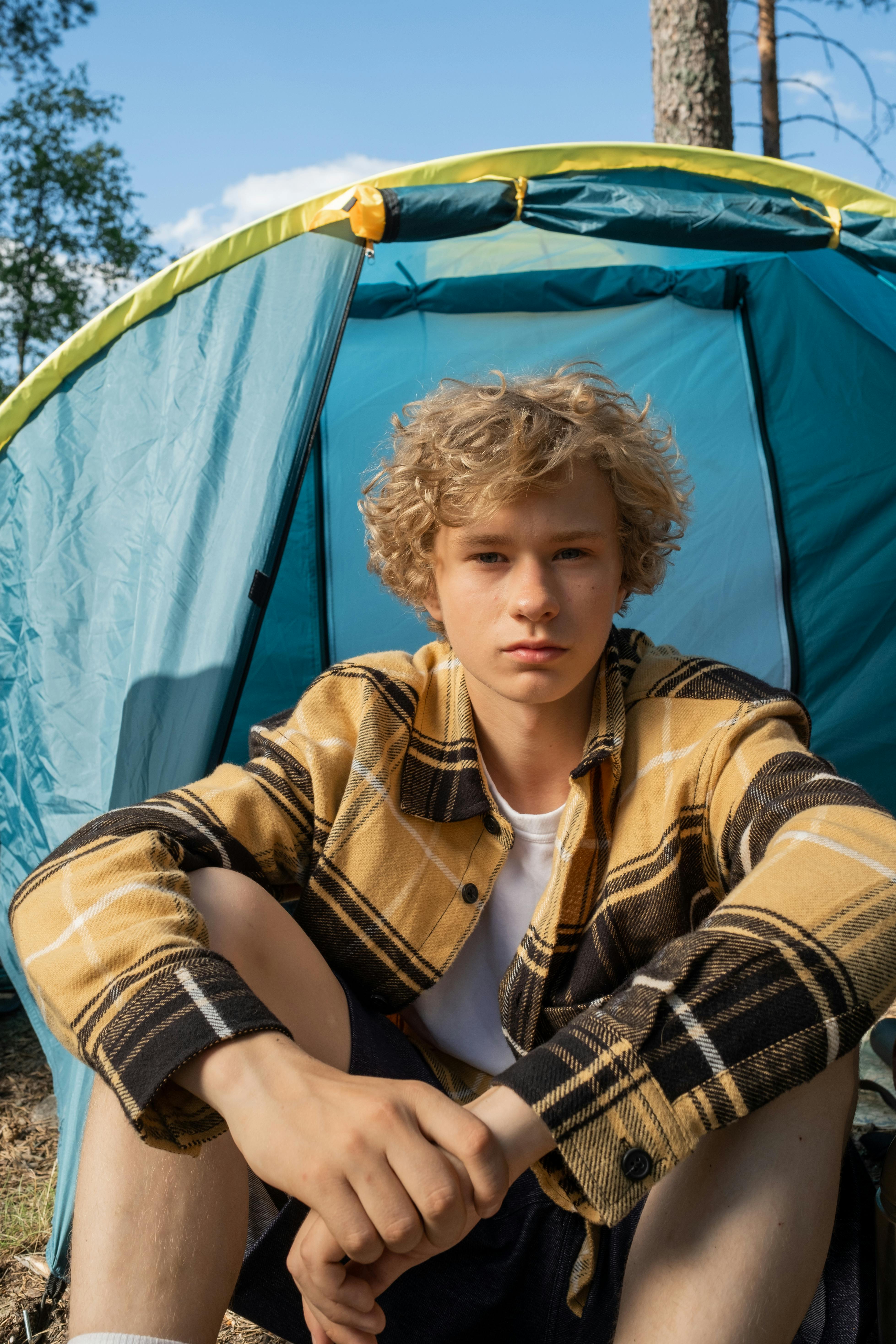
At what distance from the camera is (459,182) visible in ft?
5.73

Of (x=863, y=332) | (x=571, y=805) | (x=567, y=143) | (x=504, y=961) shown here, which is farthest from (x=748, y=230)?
(x=504, y=961)

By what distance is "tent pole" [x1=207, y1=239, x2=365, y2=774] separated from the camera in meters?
1.69

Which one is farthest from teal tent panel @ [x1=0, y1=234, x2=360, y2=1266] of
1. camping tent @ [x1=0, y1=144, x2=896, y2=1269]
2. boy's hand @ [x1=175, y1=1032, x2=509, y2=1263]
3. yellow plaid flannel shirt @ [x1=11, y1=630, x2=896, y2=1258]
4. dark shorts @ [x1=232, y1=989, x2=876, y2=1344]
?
boy's hand @ [x1=175, y1=1032, x2=509, y2=1263]

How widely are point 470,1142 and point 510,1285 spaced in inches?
15.4

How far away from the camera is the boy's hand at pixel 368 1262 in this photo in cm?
84

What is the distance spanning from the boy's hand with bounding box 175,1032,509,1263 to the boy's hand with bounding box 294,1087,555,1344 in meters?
0.01

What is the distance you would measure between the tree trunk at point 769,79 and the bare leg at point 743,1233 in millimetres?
7239

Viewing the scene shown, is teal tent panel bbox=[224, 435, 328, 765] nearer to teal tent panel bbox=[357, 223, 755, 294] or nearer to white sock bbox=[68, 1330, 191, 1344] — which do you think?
teal tent panel bbox=[357, 223, 755, 294]

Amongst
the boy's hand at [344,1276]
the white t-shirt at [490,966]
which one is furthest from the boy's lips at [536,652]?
the boy's hand at [344,1276]

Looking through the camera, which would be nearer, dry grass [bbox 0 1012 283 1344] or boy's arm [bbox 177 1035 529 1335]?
boy's arm [bbox 177 1035 529 1335]

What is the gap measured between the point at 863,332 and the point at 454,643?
168 cm

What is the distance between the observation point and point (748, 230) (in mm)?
1762

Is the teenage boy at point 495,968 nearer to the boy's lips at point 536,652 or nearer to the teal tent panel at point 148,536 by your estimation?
the boy's lips at point 536,652

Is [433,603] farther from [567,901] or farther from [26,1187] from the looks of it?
[26,1187]
